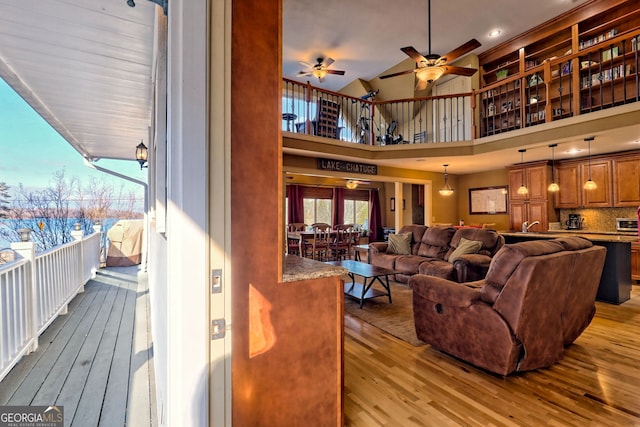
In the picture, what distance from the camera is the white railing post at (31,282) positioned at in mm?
2607

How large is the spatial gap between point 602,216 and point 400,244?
13.8ft

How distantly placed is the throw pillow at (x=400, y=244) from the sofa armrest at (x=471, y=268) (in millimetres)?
1507

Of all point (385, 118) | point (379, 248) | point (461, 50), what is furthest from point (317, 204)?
point (461, 50)

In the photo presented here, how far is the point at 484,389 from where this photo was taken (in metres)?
2.13

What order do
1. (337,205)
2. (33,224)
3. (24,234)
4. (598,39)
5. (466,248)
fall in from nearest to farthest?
(24,234) → (33,224) → (466,248) → (598,39) → (337,205)

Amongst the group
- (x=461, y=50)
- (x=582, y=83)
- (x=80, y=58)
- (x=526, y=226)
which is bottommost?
(x=526, y=226)

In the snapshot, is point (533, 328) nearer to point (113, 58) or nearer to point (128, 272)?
point (113, 58)

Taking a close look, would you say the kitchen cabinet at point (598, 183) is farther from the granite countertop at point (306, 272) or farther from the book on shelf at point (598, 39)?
the granite countertop at point (306, 272)

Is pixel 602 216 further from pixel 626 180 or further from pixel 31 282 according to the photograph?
pixel 31 282

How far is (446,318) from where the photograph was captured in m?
2.51

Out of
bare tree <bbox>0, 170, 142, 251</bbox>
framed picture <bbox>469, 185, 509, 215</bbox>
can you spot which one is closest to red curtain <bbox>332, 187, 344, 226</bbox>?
framed picture <bbox>469, 185, 509, 215</bbox>

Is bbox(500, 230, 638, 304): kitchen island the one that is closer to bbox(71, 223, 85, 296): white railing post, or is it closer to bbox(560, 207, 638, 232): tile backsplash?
bbox(560, 207, 638, 232): tile backsplash

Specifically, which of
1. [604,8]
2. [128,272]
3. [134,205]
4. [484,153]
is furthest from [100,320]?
[604,8]

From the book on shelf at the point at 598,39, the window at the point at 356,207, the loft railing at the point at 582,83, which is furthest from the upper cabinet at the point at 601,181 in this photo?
the window at the point at 356,207
